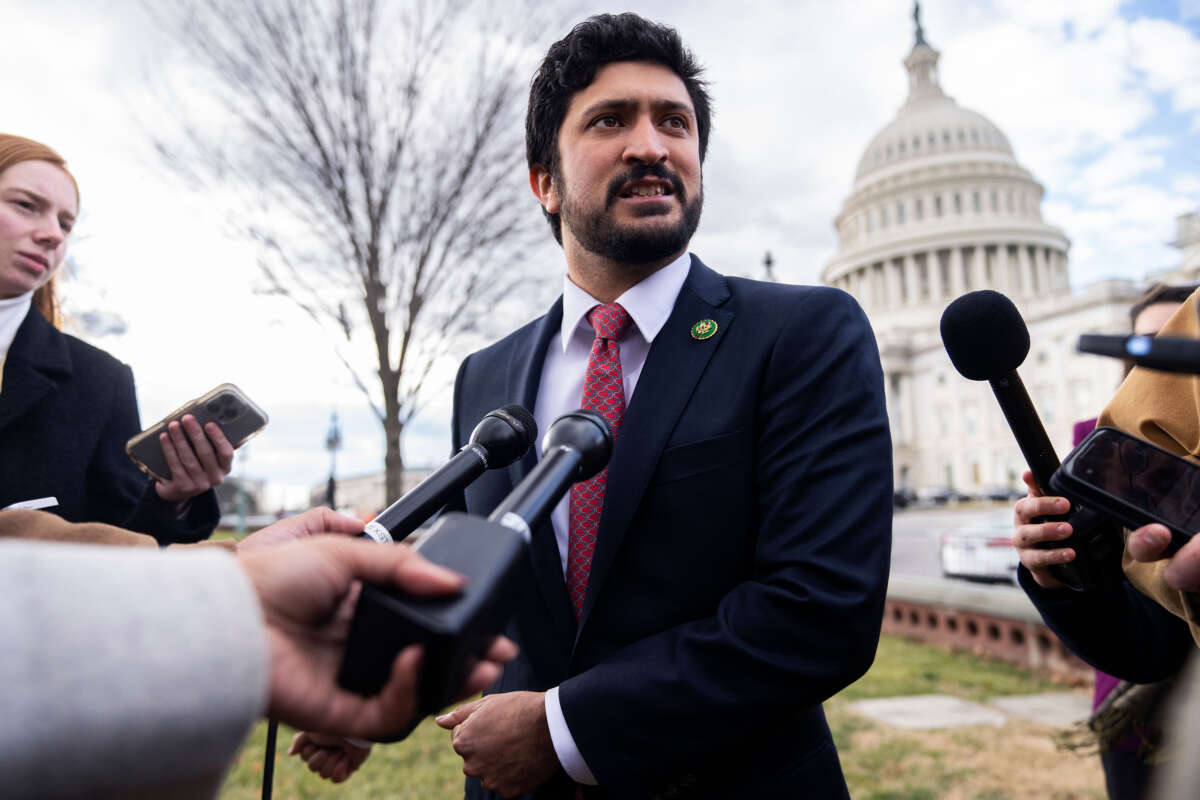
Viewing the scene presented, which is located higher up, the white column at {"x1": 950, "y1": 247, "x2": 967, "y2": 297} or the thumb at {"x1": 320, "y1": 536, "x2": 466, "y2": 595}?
the white column at {"x1": 950, "y1": 247, "x2": 967, "y2": 297}

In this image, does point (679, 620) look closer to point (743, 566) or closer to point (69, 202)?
point (743, 566)

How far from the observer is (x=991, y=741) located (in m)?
5.53

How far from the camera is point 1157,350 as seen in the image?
36.3 inches

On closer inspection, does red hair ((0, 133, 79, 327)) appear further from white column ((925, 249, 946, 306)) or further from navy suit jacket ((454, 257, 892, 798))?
white column ((925, 249, 946, 306))

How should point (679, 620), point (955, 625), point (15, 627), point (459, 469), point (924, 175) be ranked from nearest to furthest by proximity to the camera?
point (15, 627) < point (459, 469) < point (679, 620) < point (955, 625) < point (924, 175)

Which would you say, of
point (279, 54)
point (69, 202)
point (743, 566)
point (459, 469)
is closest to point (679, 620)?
point (743, 566)

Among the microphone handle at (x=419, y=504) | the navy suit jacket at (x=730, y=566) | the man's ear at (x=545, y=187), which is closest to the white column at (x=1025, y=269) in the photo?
the man's ear at (x=545, y=187)

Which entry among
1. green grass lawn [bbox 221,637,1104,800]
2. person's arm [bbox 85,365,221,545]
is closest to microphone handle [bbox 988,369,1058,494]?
person's arm [bbox 85,365,221,545]

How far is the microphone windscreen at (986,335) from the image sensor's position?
1.83 meters

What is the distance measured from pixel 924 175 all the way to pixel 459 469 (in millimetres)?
97394

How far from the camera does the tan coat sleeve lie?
5.47 ft

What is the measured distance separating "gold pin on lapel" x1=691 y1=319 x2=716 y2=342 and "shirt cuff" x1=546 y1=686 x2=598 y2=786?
1012mm

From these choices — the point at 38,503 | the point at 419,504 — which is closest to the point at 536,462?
the point at 419,504

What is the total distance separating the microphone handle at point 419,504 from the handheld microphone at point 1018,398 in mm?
1214
